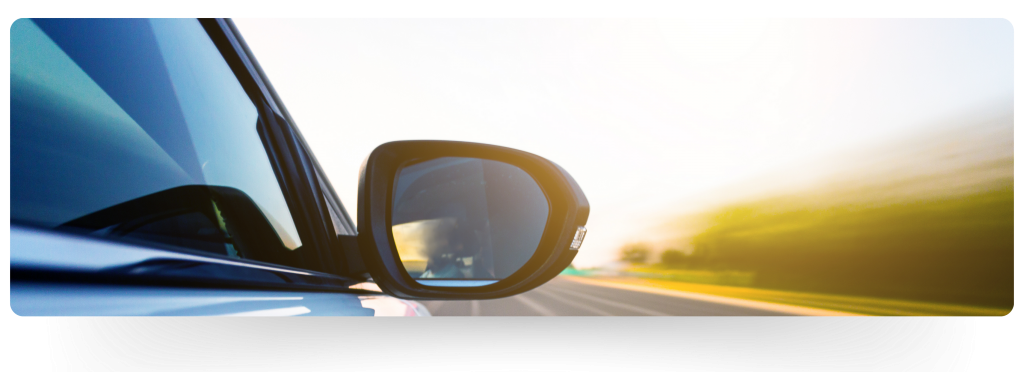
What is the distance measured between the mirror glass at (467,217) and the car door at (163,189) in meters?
0.22

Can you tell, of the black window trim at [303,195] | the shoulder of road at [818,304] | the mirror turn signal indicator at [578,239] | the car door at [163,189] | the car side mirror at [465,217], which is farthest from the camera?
the shoulder of road at [818,304]

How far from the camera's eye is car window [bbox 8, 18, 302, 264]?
0.53 meters

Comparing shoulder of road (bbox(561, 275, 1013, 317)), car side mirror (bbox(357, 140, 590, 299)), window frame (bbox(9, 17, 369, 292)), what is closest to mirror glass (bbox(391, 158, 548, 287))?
car side mirror (bbox(357, 140, 590, 299))

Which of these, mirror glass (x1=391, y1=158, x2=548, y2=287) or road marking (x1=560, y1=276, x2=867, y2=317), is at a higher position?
mirror glass (x1=391, y1=158, x2=548, y2=287)

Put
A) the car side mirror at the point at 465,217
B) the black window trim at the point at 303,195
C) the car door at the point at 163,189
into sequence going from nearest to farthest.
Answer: the car door at the point at 163,189 < the car side mirror at the point at 465,217 < the black window trim at the point at 303,195

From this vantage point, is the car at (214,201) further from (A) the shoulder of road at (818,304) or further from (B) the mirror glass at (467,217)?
(A) the shoulder of road at (818,304)

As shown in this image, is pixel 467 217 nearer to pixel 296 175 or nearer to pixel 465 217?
pixel 465 217

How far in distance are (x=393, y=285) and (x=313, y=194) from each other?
19.0 inches

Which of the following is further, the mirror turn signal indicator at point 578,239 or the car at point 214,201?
the mirror turn signal indicator at point 578,239

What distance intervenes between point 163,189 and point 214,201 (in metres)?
0.18

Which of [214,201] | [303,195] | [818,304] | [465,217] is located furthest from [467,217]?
[818,304]

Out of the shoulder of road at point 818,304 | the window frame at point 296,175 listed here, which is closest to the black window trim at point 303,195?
the window frame at point 296,175

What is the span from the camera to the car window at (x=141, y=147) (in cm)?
53

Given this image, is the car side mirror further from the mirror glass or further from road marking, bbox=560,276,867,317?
road marking, bbox=560,276,867,317
